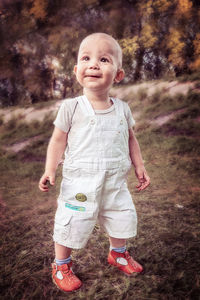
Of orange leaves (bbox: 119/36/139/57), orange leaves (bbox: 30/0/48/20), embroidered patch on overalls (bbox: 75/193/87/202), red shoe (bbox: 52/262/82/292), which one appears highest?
orange leaves (bbox: 30/0/48/20)

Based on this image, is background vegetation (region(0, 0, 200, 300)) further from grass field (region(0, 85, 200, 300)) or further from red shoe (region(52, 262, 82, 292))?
red shoe (region(52, 262, 82, 292))

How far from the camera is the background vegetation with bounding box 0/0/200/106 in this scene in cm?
296

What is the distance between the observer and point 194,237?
176 cm

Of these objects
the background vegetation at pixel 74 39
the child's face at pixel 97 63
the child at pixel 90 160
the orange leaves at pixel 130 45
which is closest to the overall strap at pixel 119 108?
the child at pixel 90 160

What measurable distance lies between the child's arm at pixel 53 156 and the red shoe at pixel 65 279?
40 cm

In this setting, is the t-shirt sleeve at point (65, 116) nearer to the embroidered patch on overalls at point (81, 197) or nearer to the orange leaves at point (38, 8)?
the embroidered patch on overalls at point (81, 197)

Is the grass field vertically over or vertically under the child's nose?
under

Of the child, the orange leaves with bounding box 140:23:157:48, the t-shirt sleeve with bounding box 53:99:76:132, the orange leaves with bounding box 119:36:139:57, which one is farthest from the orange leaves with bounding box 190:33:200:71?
the t-shirt sleeve with bounding box 53:99:76:132

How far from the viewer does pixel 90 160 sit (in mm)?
1300

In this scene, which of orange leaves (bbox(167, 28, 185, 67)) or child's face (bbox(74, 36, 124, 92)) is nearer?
child's face (bbox(74, 36, 124, 92))

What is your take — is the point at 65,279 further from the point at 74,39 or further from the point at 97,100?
the point at 74,39

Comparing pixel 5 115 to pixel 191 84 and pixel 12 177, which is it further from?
pixel 191 84

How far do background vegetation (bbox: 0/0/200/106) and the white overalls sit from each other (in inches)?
78.0

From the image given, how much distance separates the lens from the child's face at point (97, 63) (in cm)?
129
